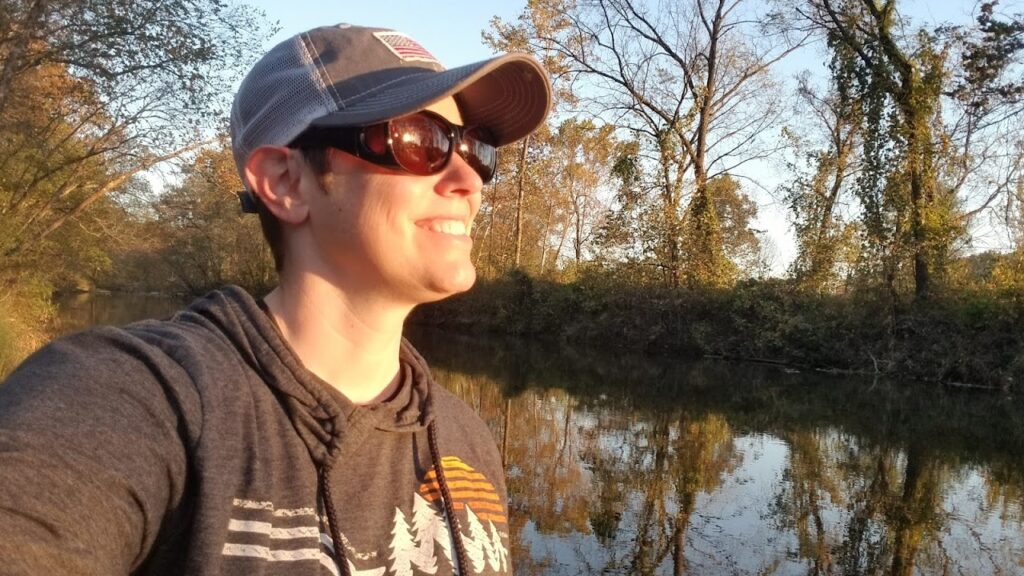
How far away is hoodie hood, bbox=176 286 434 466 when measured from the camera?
1143mm

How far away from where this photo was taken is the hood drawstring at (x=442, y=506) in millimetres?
1098

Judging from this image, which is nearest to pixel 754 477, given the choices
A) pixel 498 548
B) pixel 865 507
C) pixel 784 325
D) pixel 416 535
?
pixel 865 507

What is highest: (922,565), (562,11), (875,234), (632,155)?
(562,11)

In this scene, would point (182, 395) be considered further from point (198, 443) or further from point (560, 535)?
point (560, 535)

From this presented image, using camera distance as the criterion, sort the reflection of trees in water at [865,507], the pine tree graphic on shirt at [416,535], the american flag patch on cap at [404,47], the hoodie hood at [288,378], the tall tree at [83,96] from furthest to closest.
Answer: the tall tree at [83,96] → the reflection of trees in water at [865,507] → the american flag patch on cap at [404,47] → the hoodie hood at [288,378] → the pine tree graphic on shirt at [416,535]

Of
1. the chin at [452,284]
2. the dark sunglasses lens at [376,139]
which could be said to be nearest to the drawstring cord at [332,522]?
the chin at [452,284]

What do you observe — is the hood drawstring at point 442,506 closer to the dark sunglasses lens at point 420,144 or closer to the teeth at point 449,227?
the teeth at point 449,227

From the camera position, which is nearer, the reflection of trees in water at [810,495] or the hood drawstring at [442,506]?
the hood drawstring at [442,506]

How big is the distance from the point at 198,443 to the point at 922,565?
5.98 m

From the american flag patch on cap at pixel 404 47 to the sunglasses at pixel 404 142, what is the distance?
0.33 ft

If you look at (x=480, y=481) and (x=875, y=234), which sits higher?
(x=875, y=234)

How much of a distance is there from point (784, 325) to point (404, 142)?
18.4 m

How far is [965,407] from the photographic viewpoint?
1259 centimetres

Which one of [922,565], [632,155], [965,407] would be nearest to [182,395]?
[922,565]
